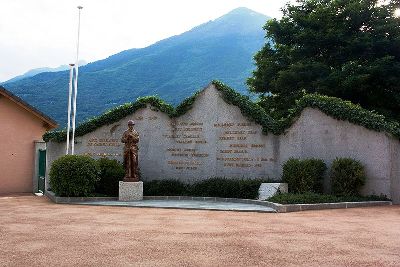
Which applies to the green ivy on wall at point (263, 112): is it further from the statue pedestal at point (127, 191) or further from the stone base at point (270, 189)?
the statue pedestal at point (127, 191)

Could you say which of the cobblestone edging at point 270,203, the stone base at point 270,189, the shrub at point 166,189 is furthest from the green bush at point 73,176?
the stone base at point 270,189

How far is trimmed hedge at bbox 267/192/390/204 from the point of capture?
Answer: 44.4 feet

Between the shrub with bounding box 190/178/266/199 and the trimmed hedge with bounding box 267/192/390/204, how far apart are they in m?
1.89

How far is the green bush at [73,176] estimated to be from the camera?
16.1 meters

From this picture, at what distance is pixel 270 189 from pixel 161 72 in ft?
341

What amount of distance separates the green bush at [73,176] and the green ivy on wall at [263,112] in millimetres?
4110

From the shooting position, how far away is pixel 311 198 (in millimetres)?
13875

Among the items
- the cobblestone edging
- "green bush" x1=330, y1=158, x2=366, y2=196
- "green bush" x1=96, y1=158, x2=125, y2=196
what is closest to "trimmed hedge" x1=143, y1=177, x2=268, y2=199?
the cobblestone edging

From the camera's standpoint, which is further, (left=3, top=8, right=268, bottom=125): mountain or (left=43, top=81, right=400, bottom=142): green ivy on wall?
(left=3, top=8, right=268, bottom=125): mountain

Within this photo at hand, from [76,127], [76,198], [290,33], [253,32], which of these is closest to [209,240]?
[76,198]

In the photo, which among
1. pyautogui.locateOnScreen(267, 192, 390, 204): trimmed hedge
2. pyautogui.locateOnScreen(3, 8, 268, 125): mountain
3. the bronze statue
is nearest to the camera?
pyautogui.locateOnScreen(267, 192, 390, 204): trimmed hedge

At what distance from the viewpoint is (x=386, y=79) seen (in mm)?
21125

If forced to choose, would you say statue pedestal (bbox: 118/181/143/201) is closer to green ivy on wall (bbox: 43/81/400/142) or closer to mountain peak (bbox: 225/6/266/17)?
green ivy on wall (bbox: 43/81/400/142)

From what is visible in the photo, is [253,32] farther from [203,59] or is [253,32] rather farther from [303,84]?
[303,84]
